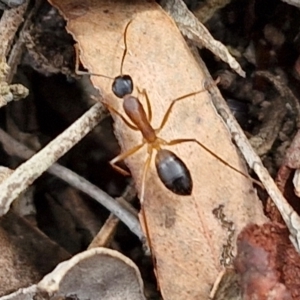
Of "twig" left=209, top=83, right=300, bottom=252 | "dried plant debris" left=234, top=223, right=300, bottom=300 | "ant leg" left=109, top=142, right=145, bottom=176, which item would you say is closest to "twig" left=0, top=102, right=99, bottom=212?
"ant leg" left=109, top=142, right=145, bottom=176

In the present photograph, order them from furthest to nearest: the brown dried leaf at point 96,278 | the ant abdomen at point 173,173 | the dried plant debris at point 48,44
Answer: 1. the dried plant debris at point 48,44
2. the ant abdomen at point 173,173
3. the brown dried leaf at point 96,278

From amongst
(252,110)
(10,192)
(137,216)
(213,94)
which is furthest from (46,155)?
(252,110)

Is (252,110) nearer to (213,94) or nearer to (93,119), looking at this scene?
(213,94)

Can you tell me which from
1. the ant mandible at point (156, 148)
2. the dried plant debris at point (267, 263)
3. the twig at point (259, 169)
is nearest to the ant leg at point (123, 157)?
the ant mandible at point (156, 148)

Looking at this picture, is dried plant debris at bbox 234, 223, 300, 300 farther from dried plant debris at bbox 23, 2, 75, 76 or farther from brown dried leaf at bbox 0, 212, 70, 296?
dried plant debris at bbox 23, 2, 75, 76

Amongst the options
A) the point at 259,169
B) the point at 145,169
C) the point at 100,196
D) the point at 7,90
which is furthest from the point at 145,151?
the point at 7,90

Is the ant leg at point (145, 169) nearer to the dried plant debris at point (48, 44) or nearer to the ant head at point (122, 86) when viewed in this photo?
the ant head at point (122, 86)

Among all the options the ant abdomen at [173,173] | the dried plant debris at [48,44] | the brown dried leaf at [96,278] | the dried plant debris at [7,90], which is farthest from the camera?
the dried plant debris at [48,44]
